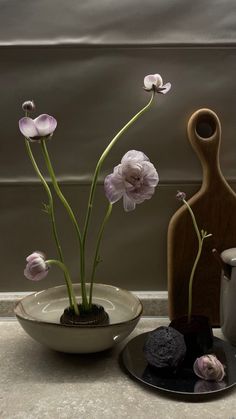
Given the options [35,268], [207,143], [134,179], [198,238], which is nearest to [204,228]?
[198,238]

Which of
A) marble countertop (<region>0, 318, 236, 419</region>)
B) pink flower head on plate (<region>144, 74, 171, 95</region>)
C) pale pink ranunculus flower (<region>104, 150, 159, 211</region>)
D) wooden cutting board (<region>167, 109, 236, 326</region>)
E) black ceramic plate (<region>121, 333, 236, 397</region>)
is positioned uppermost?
pink flower head on plate (<region>144, 74, 171, 95</region>)

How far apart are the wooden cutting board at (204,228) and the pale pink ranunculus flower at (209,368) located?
0.85ft

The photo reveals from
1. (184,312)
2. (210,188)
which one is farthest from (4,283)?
(210,188)

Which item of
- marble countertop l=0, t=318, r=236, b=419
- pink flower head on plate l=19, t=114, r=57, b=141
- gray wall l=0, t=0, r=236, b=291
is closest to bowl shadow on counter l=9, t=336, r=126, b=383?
marble countertop l=0, t=318, r=236, b=419

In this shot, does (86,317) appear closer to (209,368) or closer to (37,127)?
(209,368)

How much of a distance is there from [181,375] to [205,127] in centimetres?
55

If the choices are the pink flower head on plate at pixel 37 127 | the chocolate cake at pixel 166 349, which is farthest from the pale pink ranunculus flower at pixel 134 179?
the chocolate cake at pixel 166 349

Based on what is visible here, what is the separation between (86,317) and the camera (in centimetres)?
94

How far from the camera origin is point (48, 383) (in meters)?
0.87

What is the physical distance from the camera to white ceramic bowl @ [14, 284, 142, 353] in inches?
34.6

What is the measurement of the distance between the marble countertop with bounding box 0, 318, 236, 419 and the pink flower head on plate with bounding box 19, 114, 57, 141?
1.40ft

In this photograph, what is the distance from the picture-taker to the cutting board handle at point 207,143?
109cm

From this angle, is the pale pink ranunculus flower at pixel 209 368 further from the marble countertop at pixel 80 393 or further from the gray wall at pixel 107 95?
the gray wall at pixel 107 95

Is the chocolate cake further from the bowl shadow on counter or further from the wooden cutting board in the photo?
the wooden cutting board
